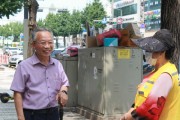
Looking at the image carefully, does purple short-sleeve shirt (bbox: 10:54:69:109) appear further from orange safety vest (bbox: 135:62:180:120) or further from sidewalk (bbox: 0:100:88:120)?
sidewalk (bbox: 0:100:88:120)

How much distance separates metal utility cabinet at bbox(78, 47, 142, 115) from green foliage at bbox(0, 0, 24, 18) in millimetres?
9471

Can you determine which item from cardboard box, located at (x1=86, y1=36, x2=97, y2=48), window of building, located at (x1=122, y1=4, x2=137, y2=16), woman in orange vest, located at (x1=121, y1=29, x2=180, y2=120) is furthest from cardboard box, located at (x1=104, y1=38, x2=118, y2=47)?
window of building, located at (x1=122, y1=4, x2=137, y2=16)

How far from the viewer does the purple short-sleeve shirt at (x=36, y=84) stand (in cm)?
359

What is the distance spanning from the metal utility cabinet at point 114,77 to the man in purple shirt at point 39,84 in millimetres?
3727

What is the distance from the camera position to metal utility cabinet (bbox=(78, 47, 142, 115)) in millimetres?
7398

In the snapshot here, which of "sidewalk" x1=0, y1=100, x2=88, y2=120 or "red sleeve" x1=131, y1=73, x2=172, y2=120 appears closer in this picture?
"red sleeve" x1=131, y1=73, x2=172, y2=120

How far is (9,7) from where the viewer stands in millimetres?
17234

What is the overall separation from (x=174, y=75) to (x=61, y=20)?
7276 cm

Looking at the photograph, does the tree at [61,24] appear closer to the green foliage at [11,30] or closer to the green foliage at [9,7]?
the green foliage at [11,30]

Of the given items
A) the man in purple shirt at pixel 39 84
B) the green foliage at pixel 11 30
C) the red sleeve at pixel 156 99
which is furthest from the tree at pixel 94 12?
the red sleeve at pixel 156 99

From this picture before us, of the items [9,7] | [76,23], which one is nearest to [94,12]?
[76,23]

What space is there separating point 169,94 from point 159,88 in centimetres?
13

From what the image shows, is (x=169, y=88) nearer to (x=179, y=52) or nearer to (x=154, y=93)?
(x=154, y=93)

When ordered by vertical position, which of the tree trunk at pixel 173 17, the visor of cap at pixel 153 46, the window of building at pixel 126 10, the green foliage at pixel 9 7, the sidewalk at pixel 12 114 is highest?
the window of building at pixel 126 10
